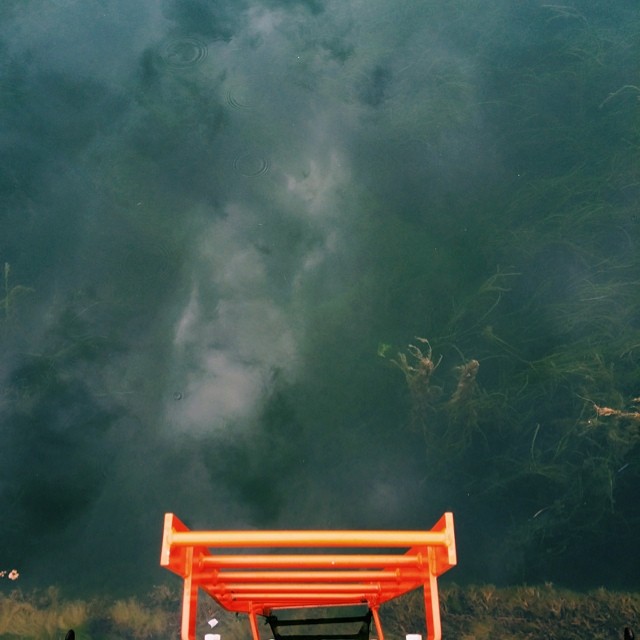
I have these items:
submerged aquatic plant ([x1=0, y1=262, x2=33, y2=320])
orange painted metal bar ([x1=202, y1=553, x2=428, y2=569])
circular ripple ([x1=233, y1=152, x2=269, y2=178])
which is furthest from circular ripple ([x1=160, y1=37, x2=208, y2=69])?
orange painted metal bar ([x1=202, y1=553, x2=428, y2=569])

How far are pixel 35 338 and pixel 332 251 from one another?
2047 mm

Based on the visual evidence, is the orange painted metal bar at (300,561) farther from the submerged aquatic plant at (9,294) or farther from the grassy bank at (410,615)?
the submerged aquatic plant at (9,294)

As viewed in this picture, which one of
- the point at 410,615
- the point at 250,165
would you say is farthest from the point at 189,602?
the point at 250,165

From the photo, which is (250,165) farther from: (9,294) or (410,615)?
(410,615)

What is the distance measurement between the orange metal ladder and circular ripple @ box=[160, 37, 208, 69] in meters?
3.93

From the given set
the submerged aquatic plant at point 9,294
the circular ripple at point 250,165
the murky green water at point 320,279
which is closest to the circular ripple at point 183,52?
the murky green water at point 320,279

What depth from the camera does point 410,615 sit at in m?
3.41

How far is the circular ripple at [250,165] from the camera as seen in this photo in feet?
14.5

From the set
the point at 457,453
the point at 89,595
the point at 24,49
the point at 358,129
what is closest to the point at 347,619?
the point at 457,453

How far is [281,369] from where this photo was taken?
12.8ft

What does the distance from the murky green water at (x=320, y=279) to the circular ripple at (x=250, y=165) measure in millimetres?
16

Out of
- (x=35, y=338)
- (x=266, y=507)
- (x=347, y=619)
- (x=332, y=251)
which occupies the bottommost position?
(x=347, y=619)

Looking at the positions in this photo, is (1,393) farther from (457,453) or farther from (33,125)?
(457,453)

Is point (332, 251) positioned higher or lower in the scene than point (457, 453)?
higher
